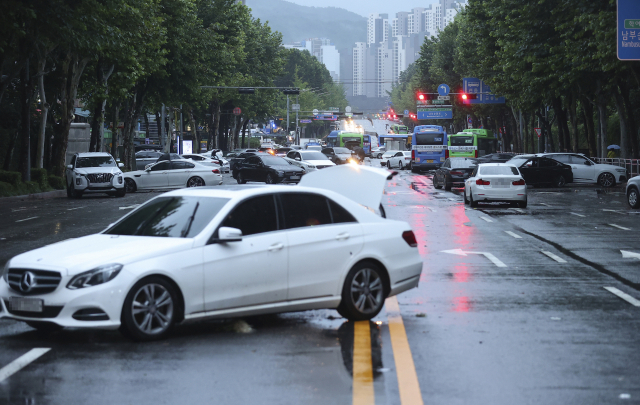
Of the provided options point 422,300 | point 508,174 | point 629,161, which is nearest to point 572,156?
point 629,161

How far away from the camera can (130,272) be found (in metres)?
7.65

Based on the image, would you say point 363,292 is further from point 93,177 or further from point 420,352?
point 93,177

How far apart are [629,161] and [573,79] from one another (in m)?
7.38

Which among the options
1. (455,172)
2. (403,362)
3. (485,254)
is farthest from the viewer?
(455,172)

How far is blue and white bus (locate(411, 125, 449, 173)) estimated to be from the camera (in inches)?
2331

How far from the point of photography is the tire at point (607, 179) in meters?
39.4

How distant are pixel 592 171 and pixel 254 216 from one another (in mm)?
34174

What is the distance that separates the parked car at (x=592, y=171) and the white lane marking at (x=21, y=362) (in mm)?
35074

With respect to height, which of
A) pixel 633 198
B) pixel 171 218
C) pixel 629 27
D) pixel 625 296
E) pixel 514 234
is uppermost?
pixel 629 27

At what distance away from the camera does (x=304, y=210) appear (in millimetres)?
8781

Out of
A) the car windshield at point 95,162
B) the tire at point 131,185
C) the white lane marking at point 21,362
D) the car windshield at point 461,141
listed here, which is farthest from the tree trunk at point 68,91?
the white lane marking at point 21,362

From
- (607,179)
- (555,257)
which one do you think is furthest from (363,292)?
(607,179)

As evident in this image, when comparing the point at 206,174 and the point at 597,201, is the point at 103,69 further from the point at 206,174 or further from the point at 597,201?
the point at 597,201

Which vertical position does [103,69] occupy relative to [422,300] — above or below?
above
